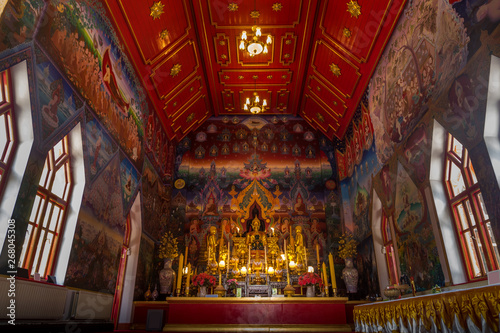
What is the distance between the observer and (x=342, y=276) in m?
12.7

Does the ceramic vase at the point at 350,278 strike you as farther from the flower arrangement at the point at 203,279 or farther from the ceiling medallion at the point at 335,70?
the ceiling medallion at the point at 335,70

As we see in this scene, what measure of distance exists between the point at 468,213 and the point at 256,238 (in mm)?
8612

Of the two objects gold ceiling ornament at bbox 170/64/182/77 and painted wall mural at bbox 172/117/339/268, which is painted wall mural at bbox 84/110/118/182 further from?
painted wall mural at bbox 172/117/339/268

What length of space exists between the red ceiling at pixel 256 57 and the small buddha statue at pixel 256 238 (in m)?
5.79

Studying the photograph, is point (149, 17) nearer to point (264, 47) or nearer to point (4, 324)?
point (264, 47)

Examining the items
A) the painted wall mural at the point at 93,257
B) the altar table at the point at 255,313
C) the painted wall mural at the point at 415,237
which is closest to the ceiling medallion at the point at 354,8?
the painted wall mural at the point at 415,237

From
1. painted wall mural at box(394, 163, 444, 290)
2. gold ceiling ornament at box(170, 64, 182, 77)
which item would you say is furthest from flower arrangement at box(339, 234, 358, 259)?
gold ceiling ornament at box(170, 64, 182, 77)

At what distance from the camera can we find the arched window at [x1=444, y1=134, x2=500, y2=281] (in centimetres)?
620

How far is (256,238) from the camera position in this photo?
1383 cm

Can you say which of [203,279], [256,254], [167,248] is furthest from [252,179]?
[203,279]

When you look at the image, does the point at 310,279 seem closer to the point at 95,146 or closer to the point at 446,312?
the point at 446,312

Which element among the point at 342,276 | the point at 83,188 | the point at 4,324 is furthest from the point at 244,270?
the point at 4,324

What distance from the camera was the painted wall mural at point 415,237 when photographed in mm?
7398

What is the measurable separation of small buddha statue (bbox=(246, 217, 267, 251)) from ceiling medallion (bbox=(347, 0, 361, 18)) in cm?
897
